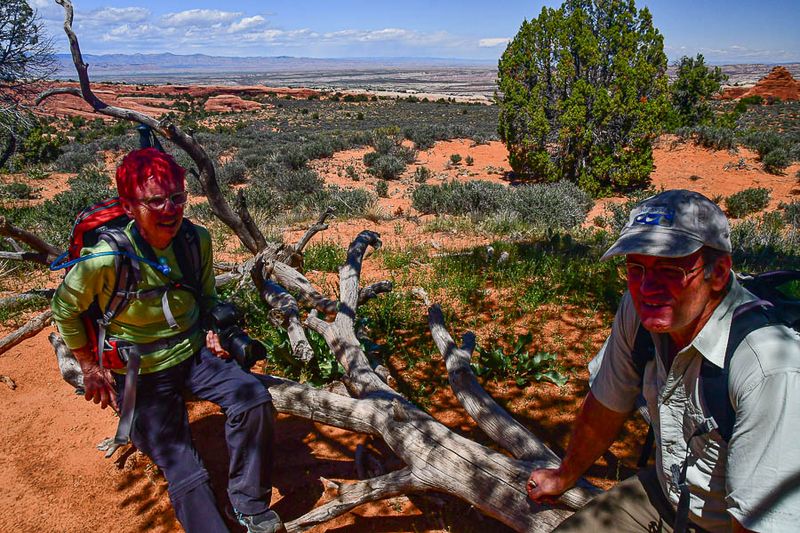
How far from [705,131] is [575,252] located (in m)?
13.9

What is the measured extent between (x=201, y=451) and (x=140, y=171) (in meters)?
1.78

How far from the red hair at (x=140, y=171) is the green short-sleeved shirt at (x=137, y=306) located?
0.63ft

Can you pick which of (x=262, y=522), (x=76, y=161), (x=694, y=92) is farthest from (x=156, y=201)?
(x=694, y=92)

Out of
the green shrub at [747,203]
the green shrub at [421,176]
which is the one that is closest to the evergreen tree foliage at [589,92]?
the green shrub at [747,203]

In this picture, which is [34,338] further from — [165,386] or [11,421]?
[165,386]

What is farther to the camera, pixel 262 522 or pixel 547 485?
pixel 262 522

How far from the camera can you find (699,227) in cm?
135

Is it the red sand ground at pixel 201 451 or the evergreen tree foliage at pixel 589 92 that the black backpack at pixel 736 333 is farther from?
the evergreen tree foliage at pixel 589 92

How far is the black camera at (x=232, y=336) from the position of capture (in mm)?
2629

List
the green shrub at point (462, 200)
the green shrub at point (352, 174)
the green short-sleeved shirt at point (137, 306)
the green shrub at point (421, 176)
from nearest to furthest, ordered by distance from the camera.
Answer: the green short-sleeved shirt at point (137, 306), the green shrub at point (462, 200), the green shrub at point (421, 176), the green shrub at point (352, 174)

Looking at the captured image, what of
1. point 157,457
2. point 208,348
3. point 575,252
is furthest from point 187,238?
point 575,252

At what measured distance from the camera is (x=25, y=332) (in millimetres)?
4422

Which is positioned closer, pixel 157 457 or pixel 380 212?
pixel 157 457

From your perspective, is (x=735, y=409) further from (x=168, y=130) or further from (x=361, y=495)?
(x=168, y=130)
